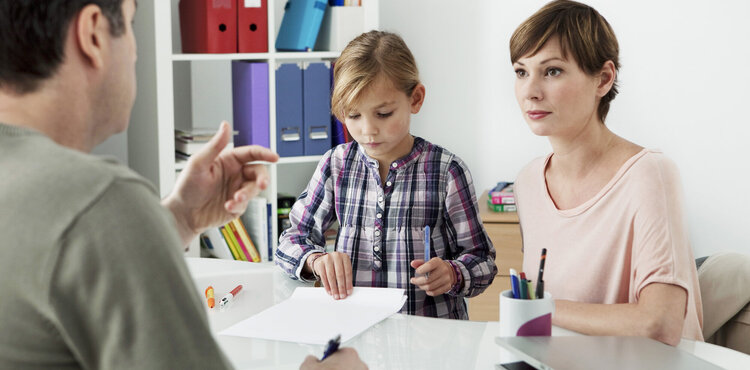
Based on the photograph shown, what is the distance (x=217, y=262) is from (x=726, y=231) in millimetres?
2319

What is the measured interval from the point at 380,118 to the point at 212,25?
1.35 meters

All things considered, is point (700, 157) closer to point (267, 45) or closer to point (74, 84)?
point (267, 45)

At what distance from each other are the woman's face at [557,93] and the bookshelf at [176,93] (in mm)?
1615

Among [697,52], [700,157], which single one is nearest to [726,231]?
[700,157]

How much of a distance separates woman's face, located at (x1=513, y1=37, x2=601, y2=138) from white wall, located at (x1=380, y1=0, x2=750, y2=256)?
6.35 feet

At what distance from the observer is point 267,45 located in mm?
3051

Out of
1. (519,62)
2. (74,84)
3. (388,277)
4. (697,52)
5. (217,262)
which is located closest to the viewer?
(74,84)

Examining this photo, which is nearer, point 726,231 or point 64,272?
point 64,272

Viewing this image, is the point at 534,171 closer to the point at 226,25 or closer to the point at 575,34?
the point at 575,34

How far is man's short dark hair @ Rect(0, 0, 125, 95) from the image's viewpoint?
2.34 ft

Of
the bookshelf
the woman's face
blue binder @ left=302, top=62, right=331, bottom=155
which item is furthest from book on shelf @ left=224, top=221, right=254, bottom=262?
the woman's face

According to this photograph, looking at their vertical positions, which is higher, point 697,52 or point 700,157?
point 697,52

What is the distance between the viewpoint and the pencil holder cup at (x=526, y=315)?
117 centimetres

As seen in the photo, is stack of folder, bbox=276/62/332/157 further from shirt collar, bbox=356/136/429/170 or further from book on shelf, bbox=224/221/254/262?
shirt collar, bbox=356/136/429/170
